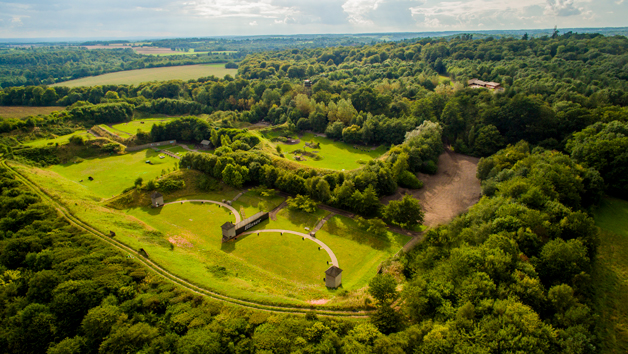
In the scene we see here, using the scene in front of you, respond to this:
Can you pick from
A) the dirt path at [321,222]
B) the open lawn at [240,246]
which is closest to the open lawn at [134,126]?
the open lawn at [240,246]

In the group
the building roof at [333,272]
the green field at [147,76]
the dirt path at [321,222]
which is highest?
the green field at [147,76]

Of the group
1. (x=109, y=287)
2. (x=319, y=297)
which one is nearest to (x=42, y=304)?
(x=109, y=287)

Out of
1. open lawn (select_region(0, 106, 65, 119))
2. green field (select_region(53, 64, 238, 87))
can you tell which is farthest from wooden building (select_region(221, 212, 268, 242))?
green field (select_region(53, 64, 238, 87))

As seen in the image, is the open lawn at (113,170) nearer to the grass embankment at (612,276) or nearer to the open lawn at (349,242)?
the open lawn at (349,242)

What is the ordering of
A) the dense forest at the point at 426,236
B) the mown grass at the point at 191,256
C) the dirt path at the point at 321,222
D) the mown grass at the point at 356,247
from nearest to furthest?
1. the dense forest at the point at 426,236
2. the mown grass at the point at 191,256
3. the mown grass at the point at 356,247
4. the dirt path at the point at 321,222

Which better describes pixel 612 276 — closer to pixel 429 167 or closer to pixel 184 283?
pixel 429 167

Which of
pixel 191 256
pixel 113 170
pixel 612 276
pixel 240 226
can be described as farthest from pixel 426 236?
pixel 113 170

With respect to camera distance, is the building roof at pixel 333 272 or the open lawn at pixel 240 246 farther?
the building roof at pixel 333 272

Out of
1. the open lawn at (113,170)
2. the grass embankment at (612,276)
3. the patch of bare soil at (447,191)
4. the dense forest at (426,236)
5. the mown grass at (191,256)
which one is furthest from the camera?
the open lawn at (113,170)
